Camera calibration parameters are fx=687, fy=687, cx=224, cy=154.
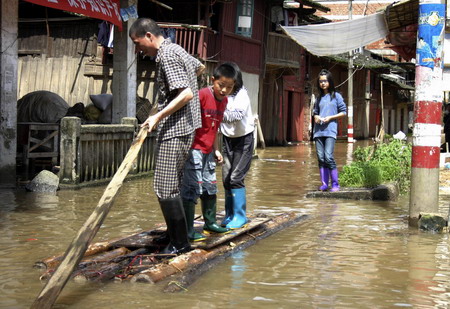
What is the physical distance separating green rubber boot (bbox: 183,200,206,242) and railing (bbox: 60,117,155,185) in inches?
209

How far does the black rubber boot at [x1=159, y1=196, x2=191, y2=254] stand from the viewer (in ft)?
17.3

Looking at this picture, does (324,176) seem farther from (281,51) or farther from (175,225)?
(281,51)

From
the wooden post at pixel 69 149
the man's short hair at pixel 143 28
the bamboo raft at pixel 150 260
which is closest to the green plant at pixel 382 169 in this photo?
the wooden post at pixel 69 149

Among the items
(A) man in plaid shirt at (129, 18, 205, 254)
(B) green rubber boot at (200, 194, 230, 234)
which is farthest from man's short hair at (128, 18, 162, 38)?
(B) green rubber boot at (200, 194, 230, 234)

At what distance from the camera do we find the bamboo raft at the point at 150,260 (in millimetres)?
4895

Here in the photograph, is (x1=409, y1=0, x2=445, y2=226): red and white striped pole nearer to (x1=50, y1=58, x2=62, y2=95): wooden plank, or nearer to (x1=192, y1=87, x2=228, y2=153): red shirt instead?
(x1=192, y1=87, x2=228, y2=153): red shirt

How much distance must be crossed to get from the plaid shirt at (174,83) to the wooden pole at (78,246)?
0.90 feet

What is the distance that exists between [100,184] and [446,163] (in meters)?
8.07

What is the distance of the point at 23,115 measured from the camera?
14172mm

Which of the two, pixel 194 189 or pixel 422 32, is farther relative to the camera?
pixel 422 32

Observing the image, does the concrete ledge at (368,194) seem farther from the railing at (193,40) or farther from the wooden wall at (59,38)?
the wooden wall at (59,38)

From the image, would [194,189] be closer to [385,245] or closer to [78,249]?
[78,249]

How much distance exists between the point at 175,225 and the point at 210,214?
970 mm

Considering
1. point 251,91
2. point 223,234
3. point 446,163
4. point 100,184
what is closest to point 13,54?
point 100,184
